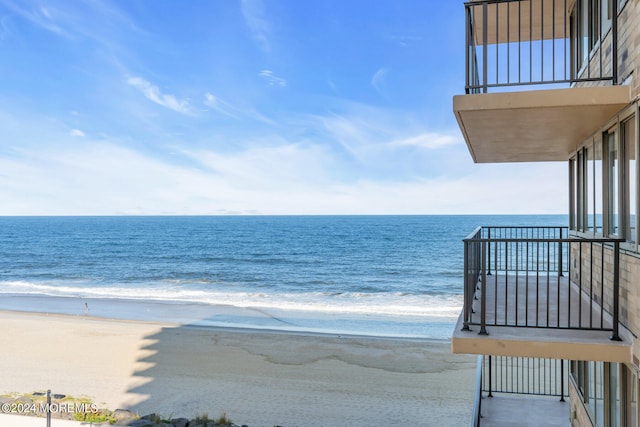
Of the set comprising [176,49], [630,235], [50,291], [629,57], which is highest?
[176,49]

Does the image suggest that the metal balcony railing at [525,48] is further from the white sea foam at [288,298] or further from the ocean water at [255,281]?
the white sea foam at [288,298]

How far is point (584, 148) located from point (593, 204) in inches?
42.7

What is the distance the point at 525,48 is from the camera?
34.7 ft

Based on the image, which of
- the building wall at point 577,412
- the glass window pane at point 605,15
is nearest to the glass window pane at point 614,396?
the building wall at point 577,412

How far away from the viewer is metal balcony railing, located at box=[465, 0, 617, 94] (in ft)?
18.3

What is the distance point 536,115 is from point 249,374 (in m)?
10.8

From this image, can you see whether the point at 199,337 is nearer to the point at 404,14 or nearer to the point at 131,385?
the point at 131,385

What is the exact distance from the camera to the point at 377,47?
2635 inches

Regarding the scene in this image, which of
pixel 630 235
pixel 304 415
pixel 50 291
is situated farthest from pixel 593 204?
pixel 50 291

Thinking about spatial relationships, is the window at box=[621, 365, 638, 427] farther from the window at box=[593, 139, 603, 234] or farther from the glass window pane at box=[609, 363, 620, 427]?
the window at box=[593, 139, 603, 234]

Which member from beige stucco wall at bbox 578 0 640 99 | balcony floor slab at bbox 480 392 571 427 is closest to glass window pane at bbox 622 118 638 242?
beige stucco wall at bbox 578 0 640 99

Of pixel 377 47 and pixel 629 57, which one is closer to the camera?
pixel 629 57

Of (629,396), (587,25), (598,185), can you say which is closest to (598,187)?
(598,185)

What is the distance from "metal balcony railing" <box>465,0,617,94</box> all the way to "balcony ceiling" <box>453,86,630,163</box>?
310 mm
